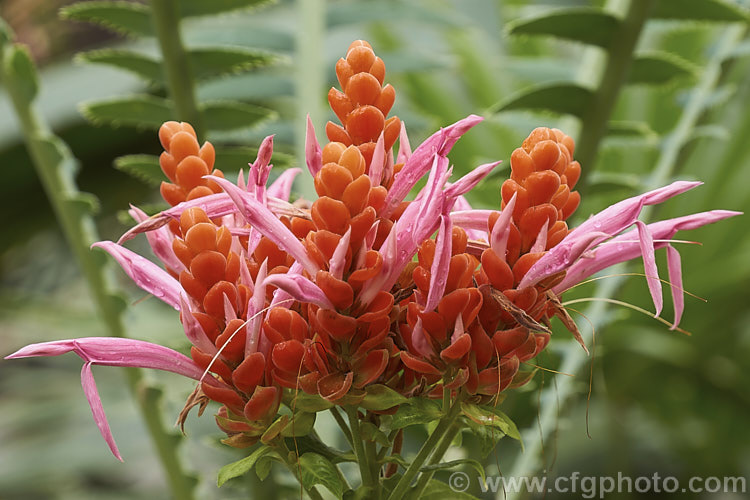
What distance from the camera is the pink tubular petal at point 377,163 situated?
259 mm

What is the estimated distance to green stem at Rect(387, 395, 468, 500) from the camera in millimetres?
270

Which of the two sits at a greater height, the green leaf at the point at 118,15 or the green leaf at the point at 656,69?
the green leaf at the point at 118,15

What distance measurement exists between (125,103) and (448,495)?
440 mm

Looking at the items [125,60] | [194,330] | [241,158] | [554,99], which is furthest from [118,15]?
[194,330]

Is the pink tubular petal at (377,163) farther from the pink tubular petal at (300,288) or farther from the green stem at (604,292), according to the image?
the green stem at (604,292)

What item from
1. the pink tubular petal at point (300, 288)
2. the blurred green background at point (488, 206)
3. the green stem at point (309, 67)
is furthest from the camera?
the blurred green background at point (488, 206)

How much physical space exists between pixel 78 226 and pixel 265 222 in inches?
16.1

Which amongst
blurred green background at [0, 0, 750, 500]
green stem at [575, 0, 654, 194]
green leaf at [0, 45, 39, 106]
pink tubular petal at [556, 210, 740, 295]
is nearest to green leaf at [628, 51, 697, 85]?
green stem at [575, 0, 654, 194]

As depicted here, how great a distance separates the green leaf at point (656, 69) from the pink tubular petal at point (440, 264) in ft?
1.32

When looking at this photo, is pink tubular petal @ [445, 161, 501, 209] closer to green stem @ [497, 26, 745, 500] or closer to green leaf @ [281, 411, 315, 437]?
green leaf @ [281, 411, 315, 437]

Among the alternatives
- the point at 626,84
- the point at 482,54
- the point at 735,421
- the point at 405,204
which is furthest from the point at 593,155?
the point at 735,421

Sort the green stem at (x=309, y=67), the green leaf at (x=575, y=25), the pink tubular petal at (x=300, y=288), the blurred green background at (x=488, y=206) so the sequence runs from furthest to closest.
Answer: the blurred green background at (x=488, y=206), the green stem at (x=309, y=67), the green leaf at (x=575, y=25), the pink tubular petal at (x=300, y=288)

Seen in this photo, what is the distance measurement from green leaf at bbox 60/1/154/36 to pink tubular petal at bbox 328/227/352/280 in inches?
17.5

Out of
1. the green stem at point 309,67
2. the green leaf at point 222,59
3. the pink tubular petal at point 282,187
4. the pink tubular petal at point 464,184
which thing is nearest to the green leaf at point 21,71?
the green leaf at point 222,59
